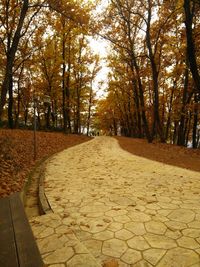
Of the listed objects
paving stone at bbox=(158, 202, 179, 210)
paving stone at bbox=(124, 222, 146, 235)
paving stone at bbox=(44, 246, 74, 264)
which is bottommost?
paving stone at bbox=(44, 246, 74, 264)

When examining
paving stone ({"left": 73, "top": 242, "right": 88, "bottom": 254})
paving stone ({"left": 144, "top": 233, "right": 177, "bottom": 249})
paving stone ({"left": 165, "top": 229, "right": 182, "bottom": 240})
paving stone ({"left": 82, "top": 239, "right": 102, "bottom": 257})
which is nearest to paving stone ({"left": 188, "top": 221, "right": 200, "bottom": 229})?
paving stone ({"left": 165, "top": 229, "right": 182, "bottom": 240})

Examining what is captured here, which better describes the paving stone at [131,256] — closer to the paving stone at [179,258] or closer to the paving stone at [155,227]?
the paving stone at [179,258]

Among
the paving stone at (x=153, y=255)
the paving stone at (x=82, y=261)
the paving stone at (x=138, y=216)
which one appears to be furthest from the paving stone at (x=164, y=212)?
the paving stone at (x=82, y=261)

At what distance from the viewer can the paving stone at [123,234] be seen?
13.3 feet

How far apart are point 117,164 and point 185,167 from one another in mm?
2843

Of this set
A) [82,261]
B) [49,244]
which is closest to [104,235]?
[82,261]

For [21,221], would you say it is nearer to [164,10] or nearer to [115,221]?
[115,221]

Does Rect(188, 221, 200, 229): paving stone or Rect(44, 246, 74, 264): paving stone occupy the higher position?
Rect(188, 221, 200, 229): paving stone

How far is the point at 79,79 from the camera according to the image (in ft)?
116

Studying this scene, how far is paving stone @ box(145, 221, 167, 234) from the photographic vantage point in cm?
421

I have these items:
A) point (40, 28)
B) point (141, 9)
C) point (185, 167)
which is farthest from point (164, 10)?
point (185, 167)

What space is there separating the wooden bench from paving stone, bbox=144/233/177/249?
1.74 meters

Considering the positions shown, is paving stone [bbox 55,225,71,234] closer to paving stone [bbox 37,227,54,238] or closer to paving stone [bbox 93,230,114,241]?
paving stone [bbox 37,227,54,238]

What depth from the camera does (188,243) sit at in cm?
379
